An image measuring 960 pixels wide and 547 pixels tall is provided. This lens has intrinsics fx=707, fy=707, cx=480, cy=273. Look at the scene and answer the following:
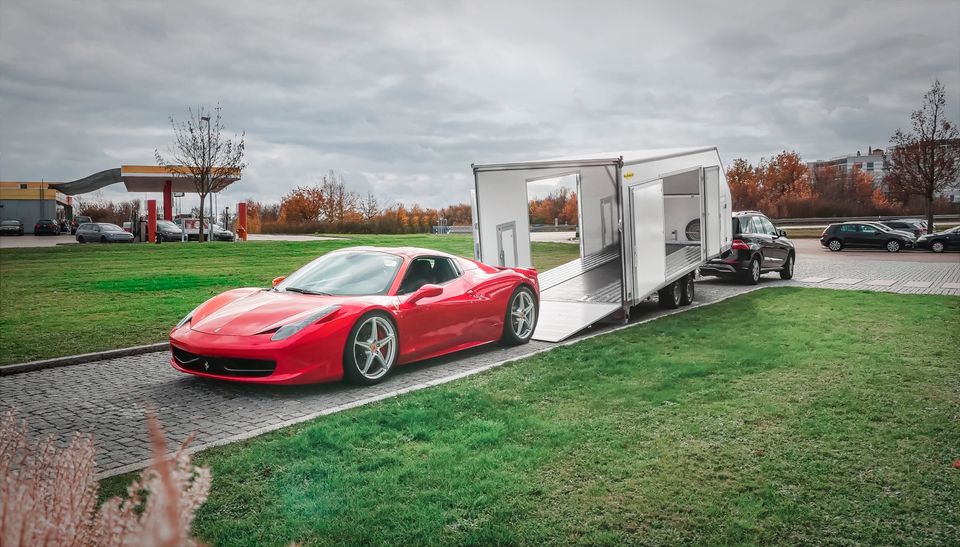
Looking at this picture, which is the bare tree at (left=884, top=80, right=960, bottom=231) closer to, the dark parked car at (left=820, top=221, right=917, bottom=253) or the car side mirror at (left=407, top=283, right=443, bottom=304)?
the dark parked car at (left=820, top=221, right=917, bottom=253)

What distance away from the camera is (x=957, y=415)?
18.7 ft

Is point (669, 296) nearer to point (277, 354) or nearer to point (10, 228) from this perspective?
point (277, 354)

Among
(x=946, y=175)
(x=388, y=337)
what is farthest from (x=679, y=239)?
(x=946, y=175)

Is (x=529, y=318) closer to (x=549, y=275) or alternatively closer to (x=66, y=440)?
(x=549, y=275)

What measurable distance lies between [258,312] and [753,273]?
45.3ft

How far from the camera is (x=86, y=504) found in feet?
5.90

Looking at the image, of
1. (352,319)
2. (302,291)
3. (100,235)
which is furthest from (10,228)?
(352,319)

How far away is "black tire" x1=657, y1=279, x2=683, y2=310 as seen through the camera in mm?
13164

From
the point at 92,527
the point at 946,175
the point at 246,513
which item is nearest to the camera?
the point at 92,527

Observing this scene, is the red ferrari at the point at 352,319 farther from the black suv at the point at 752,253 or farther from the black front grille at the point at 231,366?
the black suv at the point at 752,253

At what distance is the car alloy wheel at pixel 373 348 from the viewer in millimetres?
7051

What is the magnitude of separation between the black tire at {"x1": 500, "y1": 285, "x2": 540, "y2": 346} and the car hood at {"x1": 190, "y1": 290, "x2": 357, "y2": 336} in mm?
2587

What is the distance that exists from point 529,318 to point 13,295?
37.4 ft

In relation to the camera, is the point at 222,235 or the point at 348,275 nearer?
the point at 348,275
